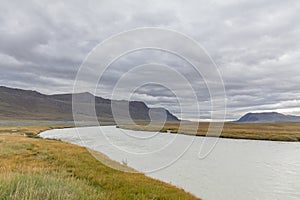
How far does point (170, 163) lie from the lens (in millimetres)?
31453

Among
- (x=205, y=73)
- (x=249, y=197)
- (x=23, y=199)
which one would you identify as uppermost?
(x=205, y=73)

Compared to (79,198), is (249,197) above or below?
below

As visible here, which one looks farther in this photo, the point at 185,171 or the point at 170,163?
the point at 170,163

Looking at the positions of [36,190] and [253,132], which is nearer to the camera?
[36,190]

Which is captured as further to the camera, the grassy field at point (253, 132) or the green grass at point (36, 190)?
the grassy field at point (253, 132)

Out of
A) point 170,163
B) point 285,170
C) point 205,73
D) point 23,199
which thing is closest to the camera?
point 23,199

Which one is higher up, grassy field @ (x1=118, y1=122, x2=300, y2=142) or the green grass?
grassy field @ (x1=118, y1=122, x2=300, y2=142)

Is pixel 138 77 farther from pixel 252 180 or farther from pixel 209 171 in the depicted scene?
pixel 252 180

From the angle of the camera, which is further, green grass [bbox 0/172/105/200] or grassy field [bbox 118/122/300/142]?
grassy field [bbox 118/122/300/142]

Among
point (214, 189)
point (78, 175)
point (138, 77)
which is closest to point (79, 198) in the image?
point (78, 175)

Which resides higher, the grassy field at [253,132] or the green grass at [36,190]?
the grassy field at [253,132]

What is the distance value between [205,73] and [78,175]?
1343 centimetres

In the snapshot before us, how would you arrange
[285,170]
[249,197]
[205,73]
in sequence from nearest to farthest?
[249,197]
[205,73]
[285,170]

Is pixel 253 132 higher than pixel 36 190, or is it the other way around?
pixel 253 132
